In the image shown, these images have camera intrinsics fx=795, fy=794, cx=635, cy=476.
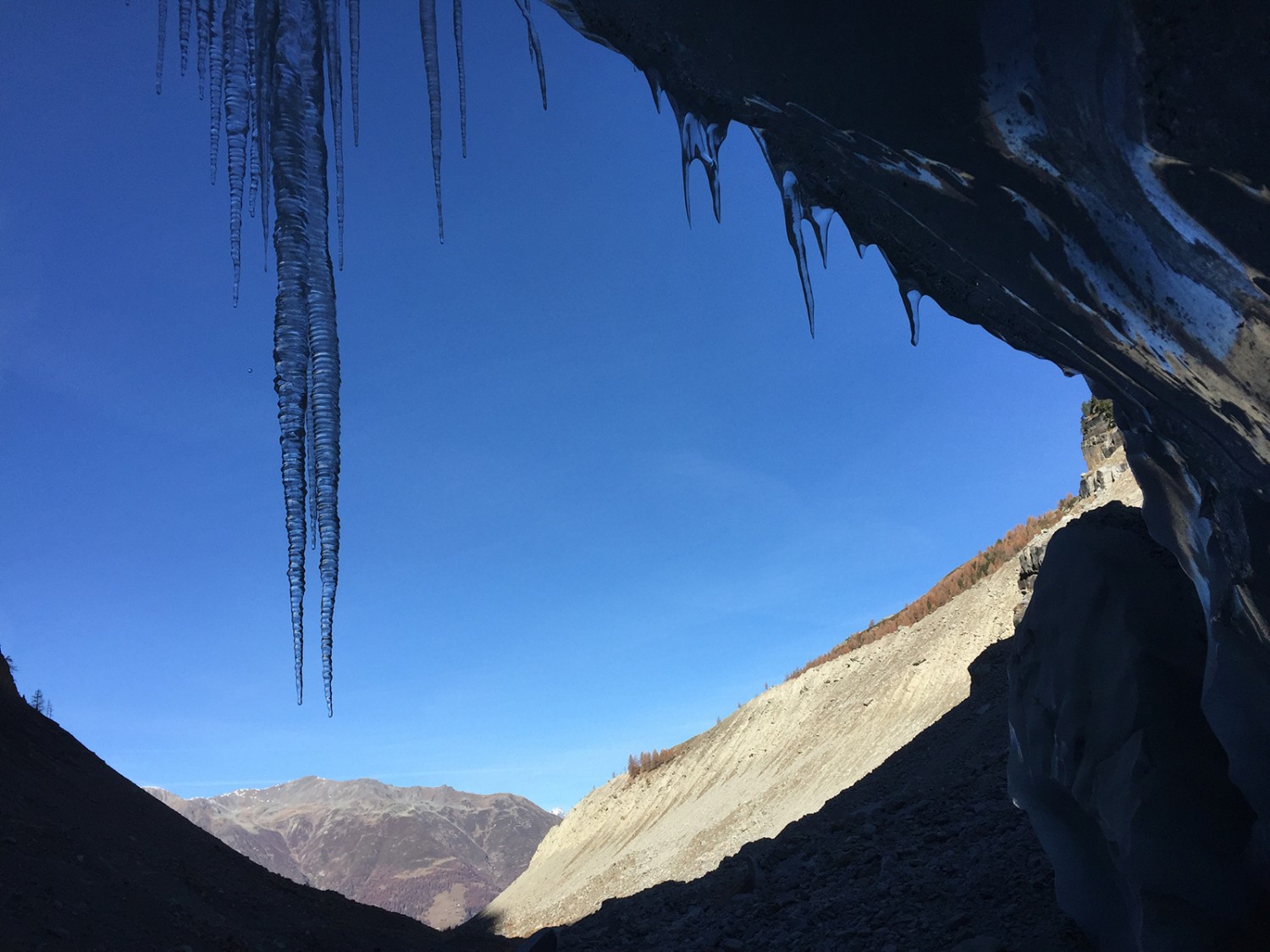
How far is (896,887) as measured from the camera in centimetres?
728

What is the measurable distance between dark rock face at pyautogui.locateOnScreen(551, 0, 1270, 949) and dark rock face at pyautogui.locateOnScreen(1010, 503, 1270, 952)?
32cm

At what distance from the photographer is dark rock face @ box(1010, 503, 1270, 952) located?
13.1 ft

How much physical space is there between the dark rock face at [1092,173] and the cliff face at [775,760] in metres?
13.4

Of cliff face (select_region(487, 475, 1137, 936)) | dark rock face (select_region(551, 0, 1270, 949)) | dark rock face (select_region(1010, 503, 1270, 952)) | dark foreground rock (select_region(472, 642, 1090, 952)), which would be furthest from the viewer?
cliff face (select_region(487, 475, 1137, 936))

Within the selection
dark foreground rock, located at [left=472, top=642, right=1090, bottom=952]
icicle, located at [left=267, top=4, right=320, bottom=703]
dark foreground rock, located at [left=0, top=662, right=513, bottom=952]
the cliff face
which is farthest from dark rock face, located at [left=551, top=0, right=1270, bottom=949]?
the cliff face

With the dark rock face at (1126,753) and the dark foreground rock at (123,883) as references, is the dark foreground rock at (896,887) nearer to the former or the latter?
the dark rock face at (1126,753)

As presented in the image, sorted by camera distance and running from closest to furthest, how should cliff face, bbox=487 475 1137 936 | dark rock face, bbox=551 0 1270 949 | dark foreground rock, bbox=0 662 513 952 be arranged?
dark rock face, bbox=551 0 1270 949 → dark foreground rock, bbox=0 662 513 952 → cliff face, bbox=487 475 1137 936

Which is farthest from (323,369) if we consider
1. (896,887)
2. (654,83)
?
(896,887)

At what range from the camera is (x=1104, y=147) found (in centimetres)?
266

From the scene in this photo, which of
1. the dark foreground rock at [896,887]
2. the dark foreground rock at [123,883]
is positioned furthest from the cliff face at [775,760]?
the dark foreground rock at [123,883]

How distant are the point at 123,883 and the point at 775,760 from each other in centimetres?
1610

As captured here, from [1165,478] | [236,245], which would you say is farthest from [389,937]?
[1165,478]

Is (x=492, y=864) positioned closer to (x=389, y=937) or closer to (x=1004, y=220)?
(x=389, y=937)

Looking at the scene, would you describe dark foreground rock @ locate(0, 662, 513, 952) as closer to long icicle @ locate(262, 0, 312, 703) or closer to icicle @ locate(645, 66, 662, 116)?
long icicle @ locate(262, 0, 312, 703)
